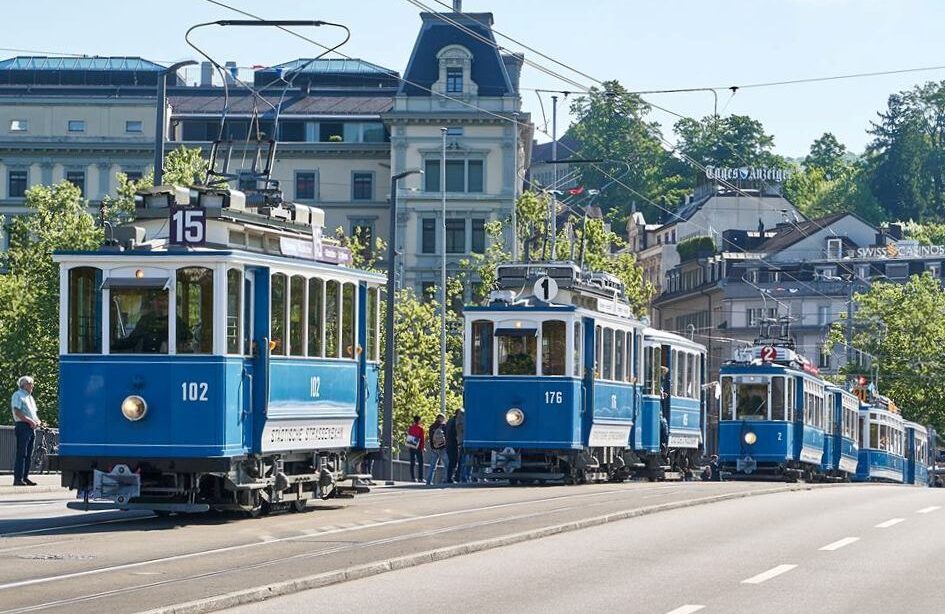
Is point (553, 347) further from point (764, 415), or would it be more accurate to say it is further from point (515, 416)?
point (764, 415)

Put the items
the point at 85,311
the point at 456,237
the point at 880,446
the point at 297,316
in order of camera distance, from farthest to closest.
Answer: the point at 456,237 < the point at 880,446 < the point at 297,316 < the point at 85,311

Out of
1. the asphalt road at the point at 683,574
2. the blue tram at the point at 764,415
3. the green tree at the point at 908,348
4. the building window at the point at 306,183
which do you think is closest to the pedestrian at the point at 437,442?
the blue tram at the point at 764,415

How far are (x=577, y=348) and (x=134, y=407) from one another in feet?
45.8

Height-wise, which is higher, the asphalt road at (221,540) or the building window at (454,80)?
the building window at (454,80)

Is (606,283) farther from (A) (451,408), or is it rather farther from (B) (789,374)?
(A) (451,408)

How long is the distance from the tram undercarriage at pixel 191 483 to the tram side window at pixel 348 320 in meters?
1.38

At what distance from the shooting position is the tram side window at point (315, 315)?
77.4ft

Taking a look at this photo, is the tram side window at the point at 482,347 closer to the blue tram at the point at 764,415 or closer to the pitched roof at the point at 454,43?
the blue tram at the point at 764,415

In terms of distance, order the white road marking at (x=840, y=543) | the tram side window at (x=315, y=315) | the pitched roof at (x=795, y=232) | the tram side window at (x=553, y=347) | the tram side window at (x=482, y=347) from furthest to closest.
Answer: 1. the pitched roof at (x=795, y=232)
2. the tram side window at (x=482, y=347)
3. the tram side window at (x=553, y=347)
4. the tram side window at (x=315, y=315)
5. the white road marking at (x=840, y=543)

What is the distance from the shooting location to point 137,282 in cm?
2164

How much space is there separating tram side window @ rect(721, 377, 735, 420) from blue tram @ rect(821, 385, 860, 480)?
5685 mm

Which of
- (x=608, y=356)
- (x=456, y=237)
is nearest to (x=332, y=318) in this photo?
(x=608, y=356)

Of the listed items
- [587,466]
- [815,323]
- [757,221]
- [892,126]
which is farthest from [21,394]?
[892,126]

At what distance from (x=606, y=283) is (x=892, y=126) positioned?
12379cm
